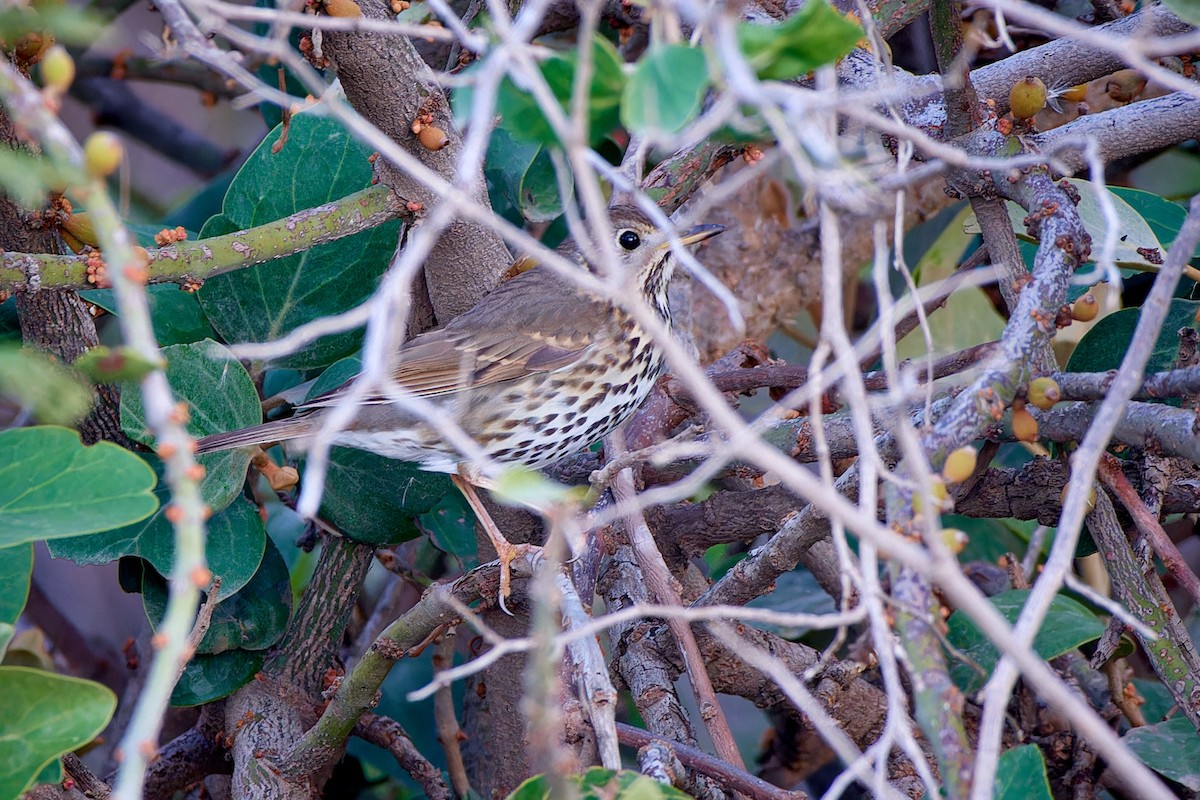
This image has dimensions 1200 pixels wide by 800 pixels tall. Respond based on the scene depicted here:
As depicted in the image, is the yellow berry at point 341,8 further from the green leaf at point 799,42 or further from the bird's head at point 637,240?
the green leaf at point 799,42

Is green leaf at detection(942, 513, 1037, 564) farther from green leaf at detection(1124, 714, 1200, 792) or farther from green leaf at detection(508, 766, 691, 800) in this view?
green leaf at detection(508, 766, 691, 800)

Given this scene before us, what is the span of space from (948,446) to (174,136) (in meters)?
3.61

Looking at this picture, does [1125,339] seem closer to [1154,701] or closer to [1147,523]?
[1147,523]

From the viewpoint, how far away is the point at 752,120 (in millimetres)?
1438

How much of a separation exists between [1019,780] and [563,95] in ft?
3.67

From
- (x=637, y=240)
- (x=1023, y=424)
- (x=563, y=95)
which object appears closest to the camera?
(x=563, y=95)

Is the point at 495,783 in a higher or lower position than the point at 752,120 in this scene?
lower

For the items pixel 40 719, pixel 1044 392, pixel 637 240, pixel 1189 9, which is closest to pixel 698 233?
pixel 637 240

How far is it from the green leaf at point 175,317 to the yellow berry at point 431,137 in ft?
2.17

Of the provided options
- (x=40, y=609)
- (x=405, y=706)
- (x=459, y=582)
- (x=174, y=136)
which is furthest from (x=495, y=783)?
(x=174, y=136)

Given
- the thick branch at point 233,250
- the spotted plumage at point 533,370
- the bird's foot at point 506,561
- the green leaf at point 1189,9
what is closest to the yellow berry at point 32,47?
the thick branch at point 233,250

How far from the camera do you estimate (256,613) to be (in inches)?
107

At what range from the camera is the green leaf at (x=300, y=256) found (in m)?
2.73

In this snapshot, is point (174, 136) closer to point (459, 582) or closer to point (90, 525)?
point (459, 582)
